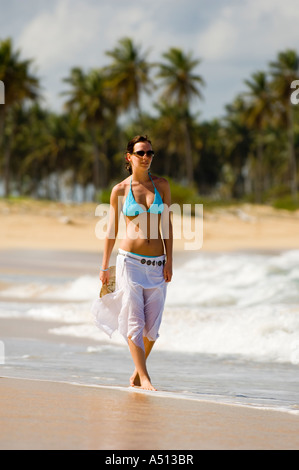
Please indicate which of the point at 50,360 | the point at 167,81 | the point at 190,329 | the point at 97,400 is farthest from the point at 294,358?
the point at 167,81

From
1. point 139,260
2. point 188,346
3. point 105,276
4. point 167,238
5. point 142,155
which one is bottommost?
point 188,346

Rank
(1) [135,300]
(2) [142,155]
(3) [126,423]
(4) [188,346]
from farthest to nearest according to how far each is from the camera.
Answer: (4) [188,346] → (2) [142,155] → (1) [135,300] → (3) [126,423]

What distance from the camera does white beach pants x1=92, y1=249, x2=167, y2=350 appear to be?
4.66m

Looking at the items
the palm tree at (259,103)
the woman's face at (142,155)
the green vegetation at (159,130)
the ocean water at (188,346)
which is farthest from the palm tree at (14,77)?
the woman's face at (142,155)

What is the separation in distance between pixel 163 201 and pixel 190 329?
412cm

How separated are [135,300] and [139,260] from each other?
253 millimetres

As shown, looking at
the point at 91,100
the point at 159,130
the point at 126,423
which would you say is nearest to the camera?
the point at 126,423

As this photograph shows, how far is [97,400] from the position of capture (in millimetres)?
4031

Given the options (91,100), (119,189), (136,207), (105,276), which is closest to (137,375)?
(105,276)

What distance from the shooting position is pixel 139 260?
466cm

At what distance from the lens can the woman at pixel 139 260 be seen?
4676mm

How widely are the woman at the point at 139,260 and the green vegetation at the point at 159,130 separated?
32340 millimetres

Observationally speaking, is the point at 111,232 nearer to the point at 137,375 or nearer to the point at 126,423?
the point at 137,375

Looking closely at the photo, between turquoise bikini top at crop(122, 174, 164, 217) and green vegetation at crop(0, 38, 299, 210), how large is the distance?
1275 inches
